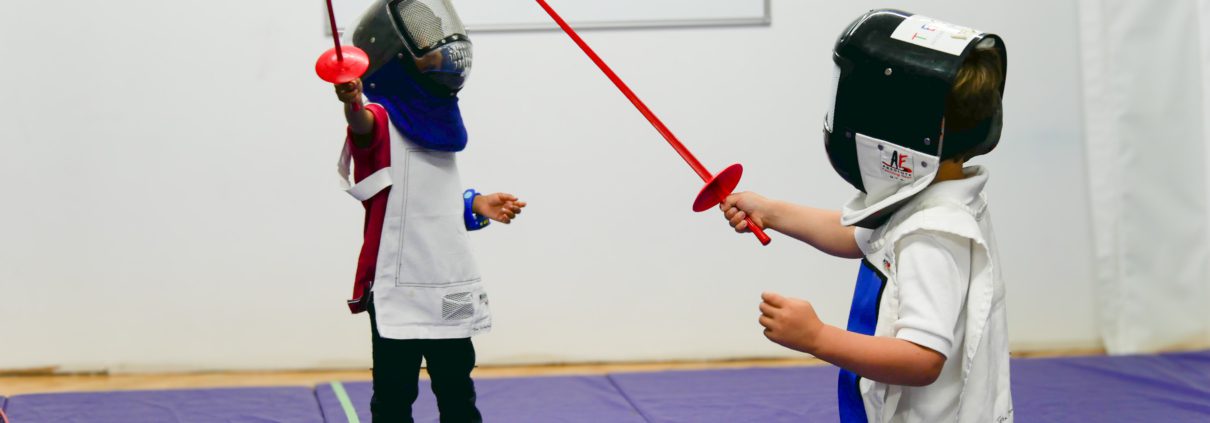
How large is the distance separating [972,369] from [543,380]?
195 centimetres

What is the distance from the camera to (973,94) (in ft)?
4.82

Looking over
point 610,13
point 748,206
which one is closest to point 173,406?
point 610,13

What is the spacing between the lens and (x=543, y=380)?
330 cm

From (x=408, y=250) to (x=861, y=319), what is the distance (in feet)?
2.86

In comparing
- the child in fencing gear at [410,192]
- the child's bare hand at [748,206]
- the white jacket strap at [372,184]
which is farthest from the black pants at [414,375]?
the child's bare hand at [748,206]

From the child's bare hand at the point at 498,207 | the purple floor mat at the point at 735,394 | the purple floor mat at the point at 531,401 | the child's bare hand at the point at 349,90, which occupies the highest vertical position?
the child's bare hand at the point at 349,90

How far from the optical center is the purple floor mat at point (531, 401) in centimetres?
287

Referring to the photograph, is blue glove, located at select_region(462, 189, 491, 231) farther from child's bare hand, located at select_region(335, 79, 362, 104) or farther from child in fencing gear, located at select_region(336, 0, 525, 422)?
child's bare hand, located at select_region(335, 79, 362, 104)

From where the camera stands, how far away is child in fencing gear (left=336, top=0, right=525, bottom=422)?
2049 millimetres

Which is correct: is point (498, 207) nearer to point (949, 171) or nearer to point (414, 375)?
point (414, 375)

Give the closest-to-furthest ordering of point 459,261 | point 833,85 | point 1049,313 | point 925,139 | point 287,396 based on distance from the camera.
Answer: point 925,139 < point 833,85 < point 459,261 < point 287,396 < point 1049,313

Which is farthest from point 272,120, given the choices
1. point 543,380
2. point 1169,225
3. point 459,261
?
point 1169,225

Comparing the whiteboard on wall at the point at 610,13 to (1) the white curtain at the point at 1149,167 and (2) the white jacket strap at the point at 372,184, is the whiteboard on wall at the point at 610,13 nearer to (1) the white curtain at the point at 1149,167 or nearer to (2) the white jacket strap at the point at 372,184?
(1) the white curtain at the point at 1149,167

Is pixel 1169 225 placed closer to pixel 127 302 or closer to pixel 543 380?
pixel 543 380
